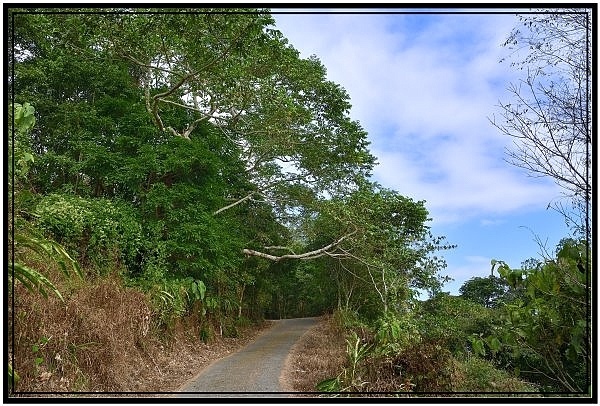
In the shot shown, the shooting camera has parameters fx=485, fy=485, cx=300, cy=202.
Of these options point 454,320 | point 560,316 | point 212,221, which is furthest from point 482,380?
point 212,221

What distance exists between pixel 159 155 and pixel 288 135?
112 inches

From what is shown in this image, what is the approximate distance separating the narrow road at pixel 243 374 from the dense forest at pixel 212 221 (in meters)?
0.77

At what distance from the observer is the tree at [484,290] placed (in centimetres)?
630

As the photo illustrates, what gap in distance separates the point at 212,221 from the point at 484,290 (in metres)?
4.41

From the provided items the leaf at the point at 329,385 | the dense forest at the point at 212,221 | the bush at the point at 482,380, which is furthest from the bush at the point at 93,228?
the bush at the point at 482,380

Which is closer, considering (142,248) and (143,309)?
(143,309)

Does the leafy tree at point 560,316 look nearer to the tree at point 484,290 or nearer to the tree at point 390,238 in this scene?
the tree at point 484,290

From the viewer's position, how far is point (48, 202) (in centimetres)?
618

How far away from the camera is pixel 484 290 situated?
22.8ft

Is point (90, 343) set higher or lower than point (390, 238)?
lower

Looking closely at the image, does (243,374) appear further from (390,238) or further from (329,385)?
(390,238)

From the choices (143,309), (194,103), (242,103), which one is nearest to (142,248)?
(143,309)

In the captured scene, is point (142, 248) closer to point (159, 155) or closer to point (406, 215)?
point (159, 155)

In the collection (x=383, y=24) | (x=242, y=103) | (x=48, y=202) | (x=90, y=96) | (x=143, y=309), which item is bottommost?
(x=143, y=309)
